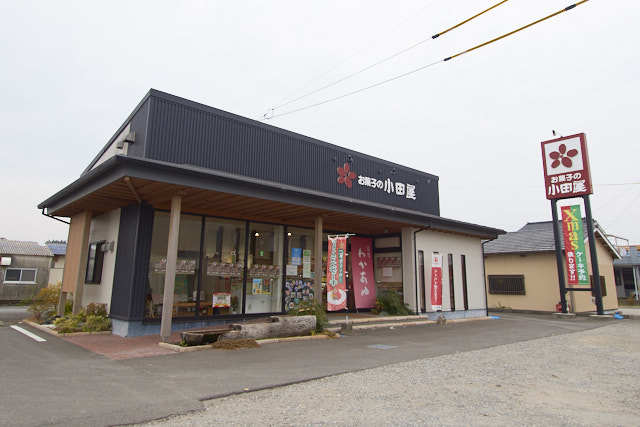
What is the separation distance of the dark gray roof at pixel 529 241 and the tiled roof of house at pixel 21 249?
88.9 ft

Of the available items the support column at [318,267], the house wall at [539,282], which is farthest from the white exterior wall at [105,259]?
the house wall at [539,282]

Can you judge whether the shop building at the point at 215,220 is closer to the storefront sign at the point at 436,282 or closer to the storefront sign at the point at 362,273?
the storefront sign at the point at 362,273

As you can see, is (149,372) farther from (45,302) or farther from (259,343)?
(45,302)

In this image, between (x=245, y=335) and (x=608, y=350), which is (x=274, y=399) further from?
(x=608, y=350)

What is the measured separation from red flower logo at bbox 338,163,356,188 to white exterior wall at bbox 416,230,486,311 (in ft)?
11.1

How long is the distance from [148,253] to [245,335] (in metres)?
3.43

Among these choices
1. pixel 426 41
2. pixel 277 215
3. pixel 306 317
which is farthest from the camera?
pixel 277 215

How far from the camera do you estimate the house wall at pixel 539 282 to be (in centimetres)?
1994

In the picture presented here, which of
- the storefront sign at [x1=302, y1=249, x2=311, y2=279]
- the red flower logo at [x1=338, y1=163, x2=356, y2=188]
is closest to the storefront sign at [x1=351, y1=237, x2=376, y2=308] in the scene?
the storefront sign at [x1=302, y1=249, x2=311, y2=279]

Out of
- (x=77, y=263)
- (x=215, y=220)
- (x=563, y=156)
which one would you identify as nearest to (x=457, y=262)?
(x=563, y=156)

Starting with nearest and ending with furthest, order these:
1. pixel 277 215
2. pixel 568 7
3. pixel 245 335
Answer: pixel 568 7 < pixel 245 335 < pixel 277 215

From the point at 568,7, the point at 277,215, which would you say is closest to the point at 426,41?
the point at 568,7

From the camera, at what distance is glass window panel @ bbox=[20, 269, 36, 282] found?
938 inches

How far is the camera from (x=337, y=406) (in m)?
4.50
